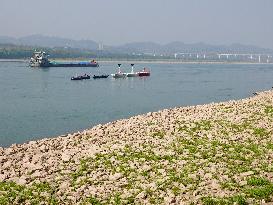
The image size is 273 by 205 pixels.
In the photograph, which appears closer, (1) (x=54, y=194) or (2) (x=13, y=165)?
(1) (x=54, y=194)

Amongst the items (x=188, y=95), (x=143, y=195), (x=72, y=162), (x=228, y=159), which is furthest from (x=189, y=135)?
(x=188, y=95)

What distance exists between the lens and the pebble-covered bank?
13.6 metres

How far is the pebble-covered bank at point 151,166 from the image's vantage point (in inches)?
536

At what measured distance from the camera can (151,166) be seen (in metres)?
16.0

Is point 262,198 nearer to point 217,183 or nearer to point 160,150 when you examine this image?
point 217,183

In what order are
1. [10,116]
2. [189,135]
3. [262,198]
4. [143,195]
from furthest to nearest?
[10,116] → [189,135] → [143,195] → [262,198]

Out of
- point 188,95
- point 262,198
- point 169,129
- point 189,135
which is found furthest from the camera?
point 188,95

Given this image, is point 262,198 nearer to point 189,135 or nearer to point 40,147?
point 189,135

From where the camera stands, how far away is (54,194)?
14258 mm

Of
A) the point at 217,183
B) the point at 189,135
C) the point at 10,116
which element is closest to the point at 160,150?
the point at 189,135

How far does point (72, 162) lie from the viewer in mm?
17359

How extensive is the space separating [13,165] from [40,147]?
338cm

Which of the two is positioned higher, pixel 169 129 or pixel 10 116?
pixel 169 129

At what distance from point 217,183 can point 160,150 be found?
421 centimetres
